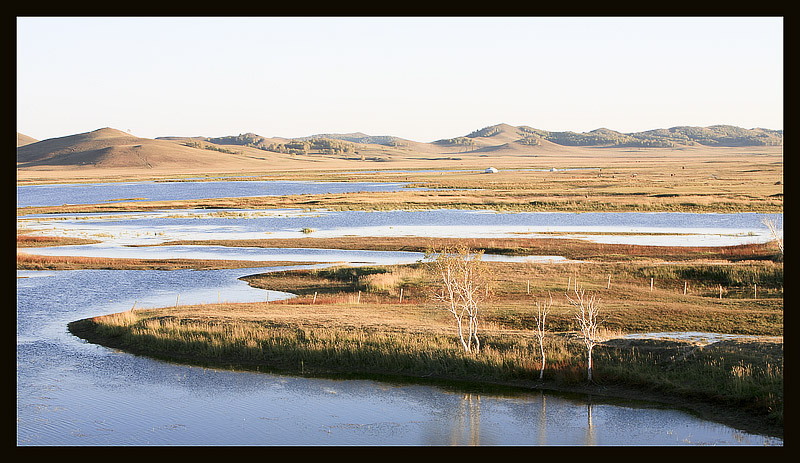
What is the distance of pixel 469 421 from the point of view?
24594mm

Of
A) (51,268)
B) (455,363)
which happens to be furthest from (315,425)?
(51,268)

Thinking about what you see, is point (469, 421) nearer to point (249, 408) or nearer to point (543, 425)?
point (543, 425)

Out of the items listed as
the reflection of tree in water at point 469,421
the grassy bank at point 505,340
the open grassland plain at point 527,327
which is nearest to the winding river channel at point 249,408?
the reflection of tree in water at point 469,421

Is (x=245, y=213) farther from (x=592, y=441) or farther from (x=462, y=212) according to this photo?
(x=592, y=441)

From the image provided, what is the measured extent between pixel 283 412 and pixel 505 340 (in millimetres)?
10118

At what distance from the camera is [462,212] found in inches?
4003

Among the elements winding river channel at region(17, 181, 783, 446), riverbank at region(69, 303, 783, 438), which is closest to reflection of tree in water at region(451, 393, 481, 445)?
winding river channel at region(17, 181, 783, 446)

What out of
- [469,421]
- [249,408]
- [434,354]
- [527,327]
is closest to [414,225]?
[527,327]

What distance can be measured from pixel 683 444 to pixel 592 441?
2.55 meters

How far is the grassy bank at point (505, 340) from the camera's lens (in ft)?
87.8

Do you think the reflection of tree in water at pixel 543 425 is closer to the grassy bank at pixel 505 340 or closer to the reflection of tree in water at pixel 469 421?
the reflection of tree in water at pixel 469 421

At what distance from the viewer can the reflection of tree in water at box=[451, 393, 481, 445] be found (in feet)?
74.6
